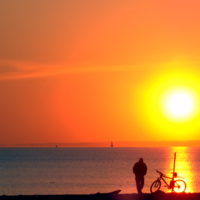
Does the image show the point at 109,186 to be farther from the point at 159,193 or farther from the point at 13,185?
the point at 159,193

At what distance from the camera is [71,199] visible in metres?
24.5

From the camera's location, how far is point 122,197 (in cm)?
2469

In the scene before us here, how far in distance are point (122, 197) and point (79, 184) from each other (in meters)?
50.5

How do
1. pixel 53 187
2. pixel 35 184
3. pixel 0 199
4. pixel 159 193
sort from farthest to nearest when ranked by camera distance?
pixel 35 184 → pixel 53 187 → pixel 159 193 → pixel 0 199

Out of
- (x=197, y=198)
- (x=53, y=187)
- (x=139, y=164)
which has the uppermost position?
(x=53, y=187)

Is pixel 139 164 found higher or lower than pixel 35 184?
lower

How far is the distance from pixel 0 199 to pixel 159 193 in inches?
306

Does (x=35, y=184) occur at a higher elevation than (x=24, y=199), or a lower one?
higher

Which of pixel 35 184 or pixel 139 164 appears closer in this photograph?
pixel 139 164

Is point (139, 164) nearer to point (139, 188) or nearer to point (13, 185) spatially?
point (139, 188)

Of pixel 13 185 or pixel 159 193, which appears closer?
pixel 159 193

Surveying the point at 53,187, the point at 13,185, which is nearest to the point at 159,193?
the point at 53,187

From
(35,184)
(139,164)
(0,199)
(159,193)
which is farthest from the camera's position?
(35,184)

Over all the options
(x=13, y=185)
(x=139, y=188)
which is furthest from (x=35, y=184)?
(x=139, y=188)
